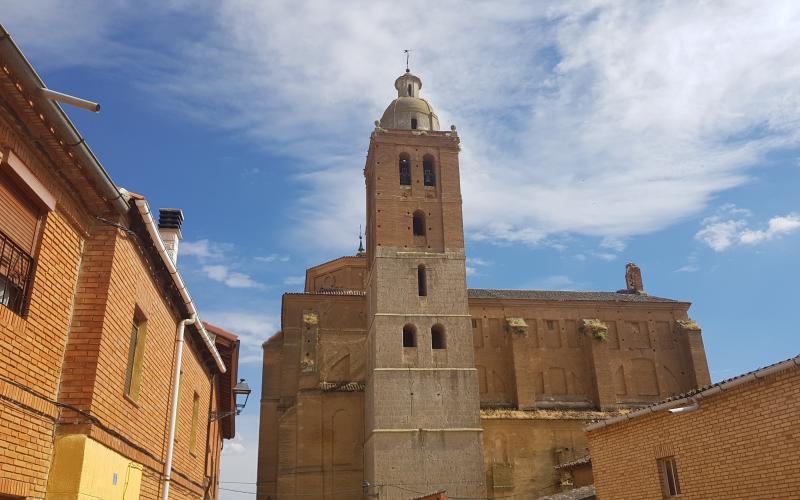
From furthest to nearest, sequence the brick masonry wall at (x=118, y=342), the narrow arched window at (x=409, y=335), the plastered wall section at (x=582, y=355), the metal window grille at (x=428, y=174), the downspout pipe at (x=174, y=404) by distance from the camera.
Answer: the plastered wall section at (x=582, y=355), the metal window grille at (x=428, y=174), the narrow arched window at (x=409, y=335), the downspout pipe at (x=174, y=404), the brick masonry wall at (x=118, y=342)

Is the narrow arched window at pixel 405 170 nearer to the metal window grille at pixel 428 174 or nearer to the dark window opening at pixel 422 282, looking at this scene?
the metal window grille at pixel 428 174

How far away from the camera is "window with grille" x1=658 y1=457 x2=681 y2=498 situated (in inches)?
461

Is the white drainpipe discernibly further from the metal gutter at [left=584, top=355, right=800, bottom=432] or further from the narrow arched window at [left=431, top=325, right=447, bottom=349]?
the narrow arched window at [left=431, top=325, right=447, bottom=349]

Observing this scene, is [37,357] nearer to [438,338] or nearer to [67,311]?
[67,311]

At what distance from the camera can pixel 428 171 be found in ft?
105

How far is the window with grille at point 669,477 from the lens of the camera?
11.7 meters

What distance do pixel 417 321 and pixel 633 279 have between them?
2255 centimetres

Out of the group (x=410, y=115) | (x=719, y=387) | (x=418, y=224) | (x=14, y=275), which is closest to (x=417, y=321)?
(x=418, y=224)

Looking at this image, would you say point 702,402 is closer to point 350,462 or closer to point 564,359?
point 350,462

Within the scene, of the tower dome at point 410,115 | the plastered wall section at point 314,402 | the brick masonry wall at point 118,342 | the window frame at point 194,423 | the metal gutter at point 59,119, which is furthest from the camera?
the tower dome at point 410,115

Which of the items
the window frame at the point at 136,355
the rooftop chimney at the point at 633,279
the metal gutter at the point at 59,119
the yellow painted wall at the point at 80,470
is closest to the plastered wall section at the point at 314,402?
the rooftop chimney at the point at 633,279

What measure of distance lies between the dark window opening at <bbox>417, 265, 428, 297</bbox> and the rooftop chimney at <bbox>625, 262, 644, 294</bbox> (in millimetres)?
20481

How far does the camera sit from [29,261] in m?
5.88

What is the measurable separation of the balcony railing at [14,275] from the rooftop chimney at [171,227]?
590 centimetres
